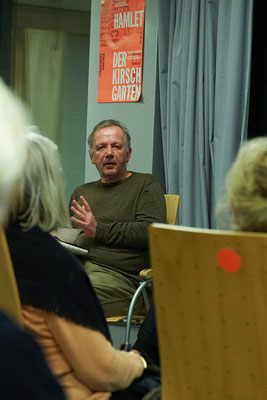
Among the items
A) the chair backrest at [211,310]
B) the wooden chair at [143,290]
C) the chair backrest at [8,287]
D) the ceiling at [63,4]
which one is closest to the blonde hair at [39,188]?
the chair backrest at [8,287]

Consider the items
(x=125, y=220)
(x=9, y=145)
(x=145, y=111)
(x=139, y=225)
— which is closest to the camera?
(x=9, y=145)

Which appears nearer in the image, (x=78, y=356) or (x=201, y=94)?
(x=78, y=356)

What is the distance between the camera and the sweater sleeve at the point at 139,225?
3.30 meters

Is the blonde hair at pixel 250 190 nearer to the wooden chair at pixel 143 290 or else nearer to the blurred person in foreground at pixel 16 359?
the blurred person in foreground at pixel 16 359

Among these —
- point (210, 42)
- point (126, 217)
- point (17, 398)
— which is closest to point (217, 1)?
point (210, 42)

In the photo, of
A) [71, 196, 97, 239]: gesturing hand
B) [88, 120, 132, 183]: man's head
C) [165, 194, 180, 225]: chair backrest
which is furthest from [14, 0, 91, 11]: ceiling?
[71, 196, 97, 239]: gesturing hand

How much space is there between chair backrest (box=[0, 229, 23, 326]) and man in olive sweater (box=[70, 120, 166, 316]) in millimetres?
1754

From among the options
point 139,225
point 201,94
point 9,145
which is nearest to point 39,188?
point 9,145

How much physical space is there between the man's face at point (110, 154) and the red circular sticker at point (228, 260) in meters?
2.30

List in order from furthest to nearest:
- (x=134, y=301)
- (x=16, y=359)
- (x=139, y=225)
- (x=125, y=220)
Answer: (x=125, y=220) → (x=139, y=225) → (x=134, y=301) → (x=16, y=359)

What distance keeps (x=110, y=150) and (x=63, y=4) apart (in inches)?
106

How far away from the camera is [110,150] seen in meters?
3.66

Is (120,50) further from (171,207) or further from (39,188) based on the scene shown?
(39,188)

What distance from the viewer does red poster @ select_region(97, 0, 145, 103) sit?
4621 mm
